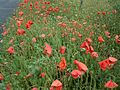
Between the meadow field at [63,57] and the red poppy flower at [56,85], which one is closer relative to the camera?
the red poppy flower at [56,85]

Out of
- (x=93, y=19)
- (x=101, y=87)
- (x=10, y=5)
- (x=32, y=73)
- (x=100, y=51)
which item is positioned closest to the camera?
(x=101, y=87)

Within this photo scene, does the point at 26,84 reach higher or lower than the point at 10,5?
higher

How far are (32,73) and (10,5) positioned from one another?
622cm

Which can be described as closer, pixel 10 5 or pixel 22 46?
pixel 22 46

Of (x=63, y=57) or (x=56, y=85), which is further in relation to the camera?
(x=63, y=57)

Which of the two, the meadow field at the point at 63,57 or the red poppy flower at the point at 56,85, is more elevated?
the red poppy flower at the point at 56,85

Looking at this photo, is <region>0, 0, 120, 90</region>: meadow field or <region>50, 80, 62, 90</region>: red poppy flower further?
<region>0, 0, 120, 90</region>: meadow field

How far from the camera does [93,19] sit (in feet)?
16.5

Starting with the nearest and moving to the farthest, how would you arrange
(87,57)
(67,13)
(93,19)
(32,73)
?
(32,73) → (87,57) → (93,19) → (67,13)

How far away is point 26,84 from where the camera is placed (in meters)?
2.83

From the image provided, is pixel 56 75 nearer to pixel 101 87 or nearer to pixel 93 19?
pixel 101 87

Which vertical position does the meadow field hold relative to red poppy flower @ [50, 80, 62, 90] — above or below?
below

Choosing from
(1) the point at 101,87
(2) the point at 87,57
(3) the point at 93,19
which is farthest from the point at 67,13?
(1) the point at 101,87

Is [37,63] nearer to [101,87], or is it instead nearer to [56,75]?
[56,75]
